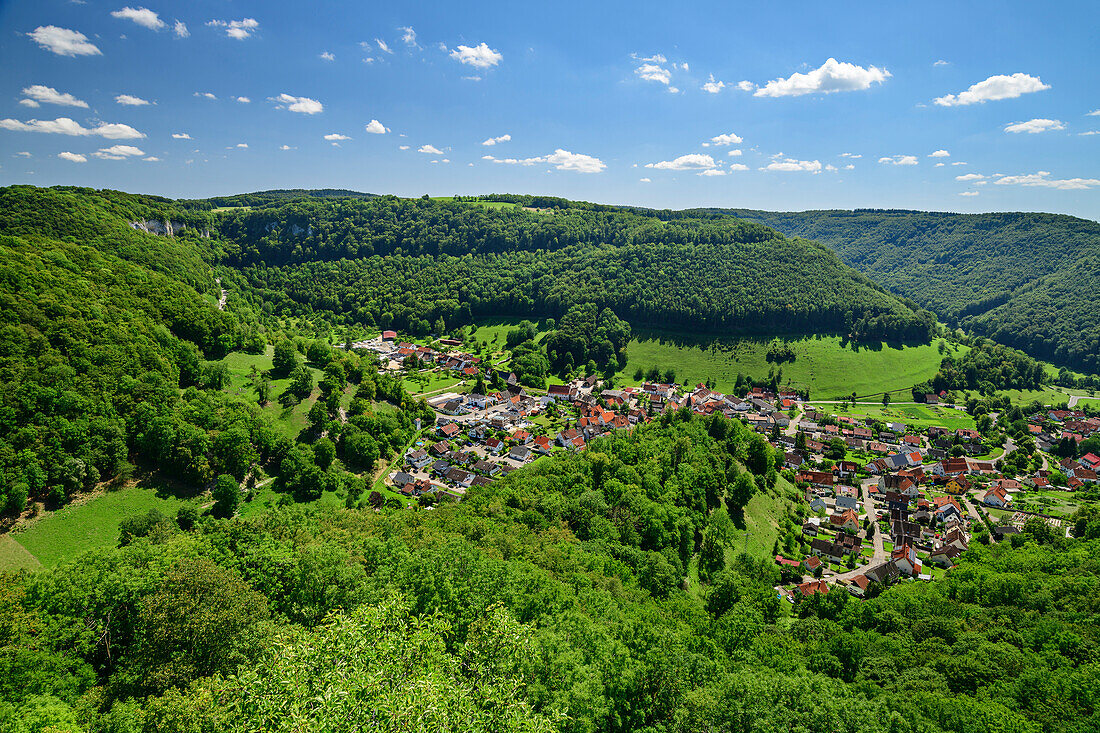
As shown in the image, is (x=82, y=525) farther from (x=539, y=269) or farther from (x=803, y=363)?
(x=539, y=269)

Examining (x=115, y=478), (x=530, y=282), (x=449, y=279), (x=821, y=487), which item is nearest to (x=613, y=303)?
(x=530, y=282)

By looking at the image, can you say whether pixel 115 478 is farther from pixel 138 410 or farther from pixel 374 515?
pixel 374 515

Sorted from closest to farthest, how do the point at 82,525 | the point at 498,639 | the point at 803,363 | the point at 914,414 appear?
1. the point at 498,639
2. the point at 82,525
3. the point at 914,414
4. the point at 803,363

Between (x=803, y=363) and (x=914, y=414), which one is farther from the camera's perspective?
(x=803, y=363)

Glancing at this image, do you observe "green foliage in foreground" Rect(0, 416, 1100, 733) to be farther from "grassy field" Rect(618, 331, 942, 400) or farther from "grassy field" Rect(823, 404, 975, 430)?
"grassy field" Rect(618, 331, 942, 400)

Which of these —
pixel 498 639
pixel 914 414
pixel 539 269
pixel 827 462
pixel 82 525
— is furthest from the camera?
pixel 539 269

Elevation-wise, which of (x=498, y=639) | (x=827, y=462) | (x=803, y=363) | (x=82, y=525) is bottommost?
(x=827, y=462)

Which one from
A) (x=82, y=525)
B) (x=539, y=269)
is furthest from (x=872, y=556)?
(x=539, y=269)
